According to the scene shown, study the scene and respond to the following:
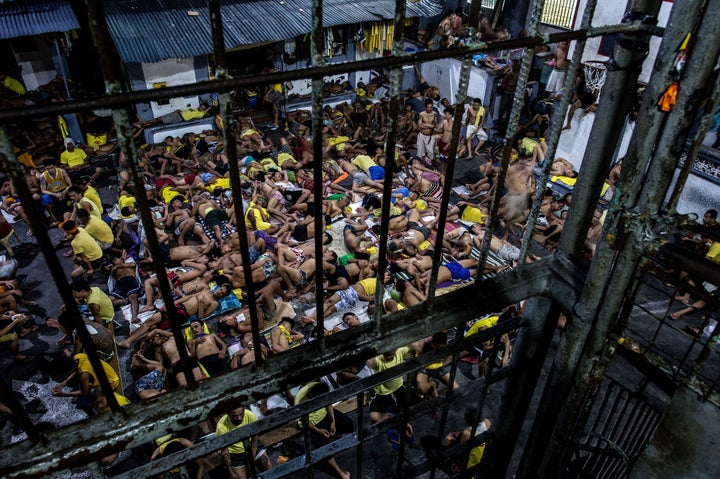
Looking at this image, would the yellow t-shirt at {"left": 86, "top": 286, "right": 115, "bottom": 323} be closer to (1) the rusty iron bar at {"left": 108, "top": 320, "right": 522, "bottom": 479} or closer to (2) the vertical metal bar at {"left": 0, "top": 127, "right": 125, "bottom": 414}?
(1) the rusty iron bar at {"left": 108, "top": 320, "right": 522, "bottom": 479}

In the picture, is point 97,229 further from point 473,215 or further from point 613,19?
point 613,19

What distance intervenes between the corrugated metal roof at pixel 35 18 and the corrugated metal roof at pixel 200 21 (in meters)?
0.98

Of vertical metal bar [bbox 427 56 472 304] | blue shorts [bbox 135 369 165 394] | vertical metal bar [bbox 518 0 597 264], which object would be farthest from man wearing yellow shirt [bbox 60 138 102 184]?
vertical metal bar [bbox 518 0 597 264]

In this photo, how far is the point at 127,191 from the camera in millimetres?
10445

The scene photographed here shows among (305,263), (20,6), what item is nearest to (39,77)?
(20,6)

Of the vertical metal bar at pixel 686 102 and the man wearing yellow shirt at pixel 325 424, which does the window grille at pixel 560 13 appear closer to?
the man wearing yellow shirt at pixel 325 424

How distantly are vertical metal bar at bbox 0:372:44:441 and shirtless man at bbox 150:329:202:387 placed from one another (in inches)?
185

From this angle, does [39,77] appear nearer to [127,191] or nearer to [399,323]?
[127,191]

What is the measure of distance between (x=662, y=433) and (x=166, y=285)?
2.49 m

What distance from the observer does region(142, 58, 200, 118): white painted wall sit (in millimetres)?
13461

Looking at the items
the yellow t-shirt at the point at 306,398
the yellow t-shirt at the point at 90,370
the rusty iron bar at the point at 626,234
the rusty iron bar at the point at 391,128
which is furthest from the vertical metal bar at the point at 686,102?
the yellow t-shirt at the point at 90,370

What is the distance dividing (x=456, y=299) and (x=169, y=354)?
546cm

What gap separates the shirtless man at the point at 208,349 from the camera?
6.35 m

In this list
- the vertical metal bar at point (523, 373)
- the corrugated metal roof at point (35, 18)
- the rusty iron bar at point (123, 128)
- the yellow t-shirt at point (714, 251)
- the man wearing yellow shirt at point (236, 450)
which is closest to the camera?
the rusty iron bar at point (123, 128)
